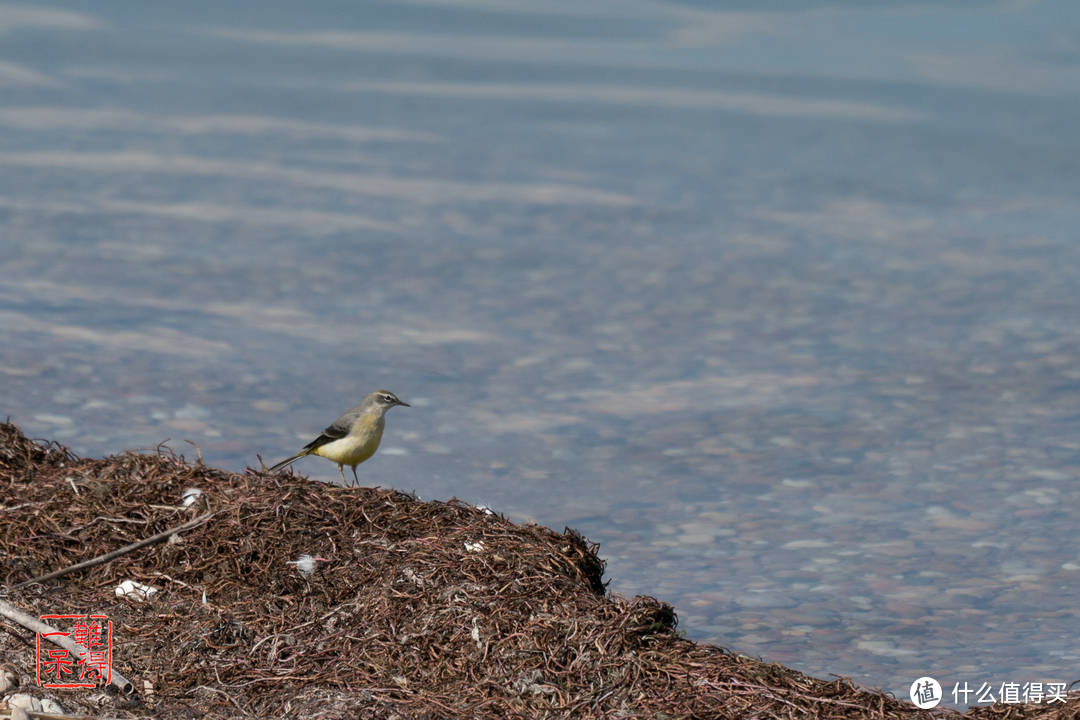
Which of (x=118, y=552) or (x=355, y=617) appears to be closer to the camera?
(x=355, y=617)

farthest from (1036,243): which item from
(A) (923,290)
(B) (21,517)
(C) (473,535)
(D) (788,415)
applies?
(B) (21,517)

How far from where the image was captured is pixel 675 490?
28.4 ft

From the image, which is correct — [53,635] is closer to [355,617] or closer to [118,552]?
[118,552]

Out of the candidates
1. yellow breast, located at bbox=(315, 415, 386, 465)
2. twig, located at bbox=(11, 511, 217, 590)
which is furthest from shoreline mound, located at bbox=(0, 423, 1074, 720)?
yellow breast, located at bbox=(315, 415, 386, 465)

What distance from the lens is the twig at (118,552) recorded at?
5.69 meters

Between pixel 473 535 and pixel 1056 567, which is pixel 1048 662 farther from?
pixel 473 535

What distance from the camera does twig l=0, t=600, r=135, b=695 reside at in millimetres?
4898

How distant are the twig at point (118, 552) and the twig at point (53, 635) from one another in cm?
55

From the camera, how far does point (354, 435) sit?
23.3ft

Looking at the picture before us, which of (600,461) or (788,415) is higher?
(788,415)

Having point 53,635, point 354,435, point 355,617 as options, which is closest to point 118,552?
point 53,635

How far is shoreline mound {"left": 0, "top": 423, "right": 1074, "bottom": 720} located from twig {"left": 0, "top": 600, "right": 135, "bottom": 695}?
0.05 meters

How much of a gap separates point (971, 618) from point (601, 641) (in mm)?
2672

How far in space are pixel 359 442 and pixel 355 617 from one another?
73.8 inches
